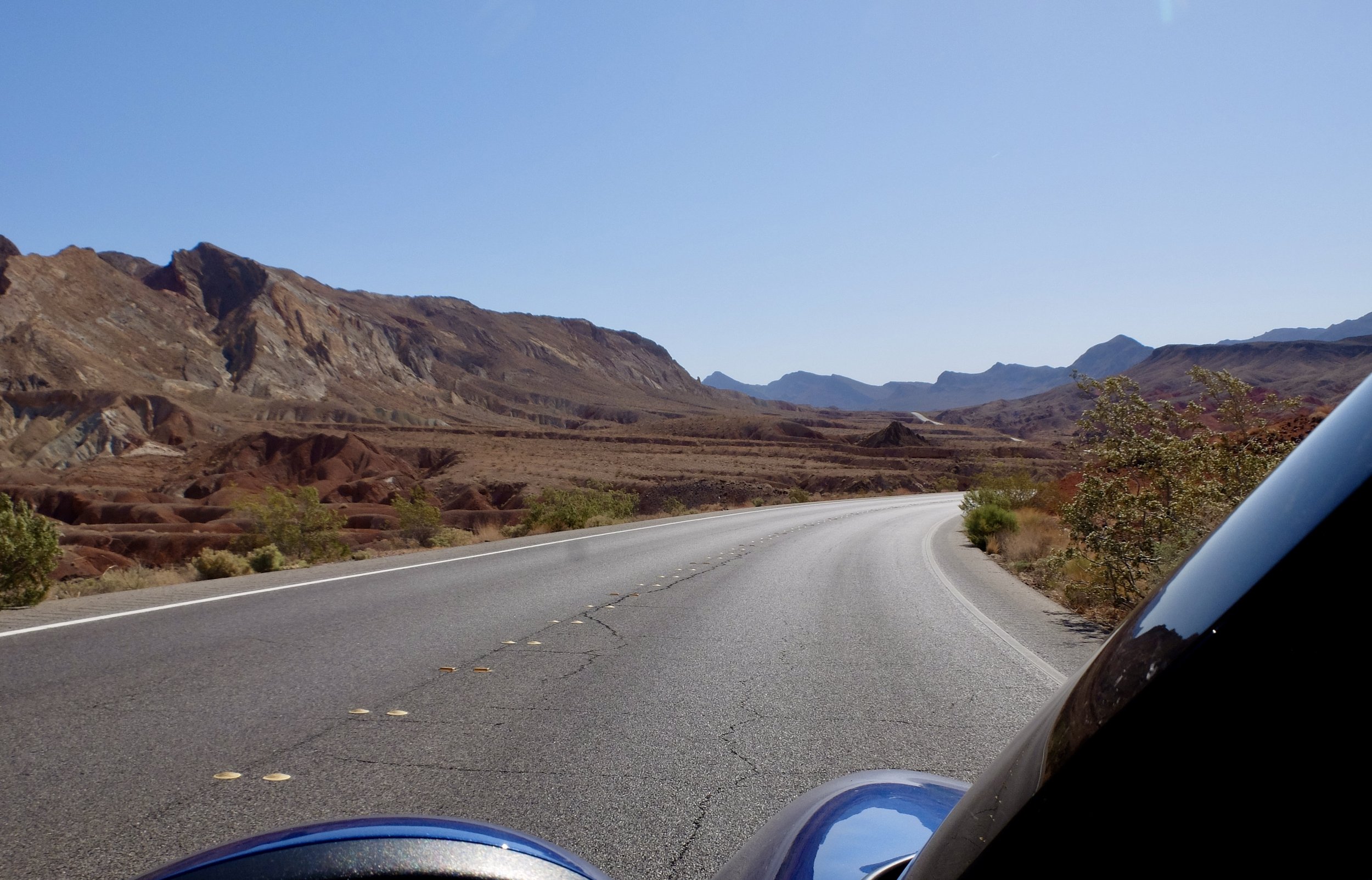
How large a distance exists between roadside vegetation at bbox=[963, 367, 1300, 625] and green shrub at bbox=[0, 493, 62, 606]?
12302 mm

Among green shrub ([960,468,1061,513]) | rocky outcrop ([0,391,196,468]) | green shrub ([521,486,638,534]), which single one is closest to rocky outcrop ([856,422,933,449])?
green shrub ([960,468,1061,513])

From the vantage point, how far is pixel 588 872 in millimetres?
1550

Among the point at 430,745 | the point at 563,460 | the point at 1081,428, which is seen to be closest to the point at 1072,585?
the point at 1081,428

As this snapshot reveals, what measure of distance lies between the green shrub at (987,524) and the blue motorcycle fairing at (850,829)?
18.1 meters

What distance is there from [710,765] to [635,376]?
181 meters

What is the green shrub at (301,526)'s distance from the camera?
2217cm

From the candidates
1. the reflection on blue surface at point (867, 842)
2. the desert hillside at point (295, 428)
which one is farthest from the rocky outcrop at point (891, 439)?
the reflection on blue surface at point (867, 842)

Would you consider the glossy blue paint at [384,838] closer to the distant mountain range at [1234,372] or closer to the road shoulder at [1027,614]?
the road shoulder at [1027,614]

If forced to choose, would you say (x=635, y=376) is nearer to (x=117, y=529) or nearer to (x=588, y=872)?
(x=117, y=529)

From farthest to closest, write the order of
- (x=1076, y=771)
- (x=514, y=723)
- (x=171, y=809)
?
(x=514, y=723), (x=171, y=809), (x=1076, y=771)

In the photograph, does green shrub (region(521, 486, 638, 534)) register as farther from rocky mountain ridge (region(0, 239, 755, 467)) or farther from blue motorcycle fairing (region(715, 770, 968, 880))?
rocky mountain ridge (region(0, 239, 755, 467))

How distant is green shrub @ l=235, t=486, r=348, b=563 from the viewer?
2217cm

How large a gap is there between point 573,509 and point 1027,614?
1727 centimetres

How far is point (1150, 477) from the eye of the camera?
34.4 ft
